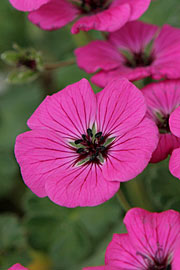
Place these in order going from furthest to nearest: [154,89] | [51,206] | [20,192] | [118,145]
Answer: [20,192], [51,206], [154,89], [118,145]

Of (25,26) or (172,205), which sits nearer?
(172,205)

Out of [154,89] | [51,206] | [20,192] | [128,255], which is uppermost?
[154,89]

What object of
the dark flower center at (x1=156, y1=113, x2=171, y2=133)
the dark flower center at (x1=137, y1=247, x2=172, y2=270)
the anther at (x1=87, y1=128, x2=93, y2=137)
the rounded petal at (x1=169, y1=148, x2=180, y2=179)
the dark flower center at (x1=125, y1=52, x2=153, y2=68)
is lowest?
the dark flower center at (x1=137, y1=247, x2=172, y2=270)

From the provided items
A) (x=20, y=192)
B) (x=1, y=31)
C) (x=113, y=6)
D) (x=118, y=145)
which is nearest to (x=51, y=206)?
(x=20, y=192)

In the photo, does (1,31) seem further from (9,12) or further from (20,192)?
(20,192)

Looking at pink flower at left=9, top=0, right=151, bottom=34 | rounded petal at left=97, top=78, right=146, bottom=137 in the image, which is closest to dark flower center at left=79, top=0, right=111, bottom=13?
pink flower at left=9, top=0, right=151, bottom=34

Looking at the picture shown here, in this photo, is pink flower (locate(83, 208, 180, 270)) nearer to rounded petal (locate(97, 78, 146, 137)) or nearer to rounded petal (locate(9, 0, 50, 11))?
rounded petal (locate(97, 78, 146, 137))

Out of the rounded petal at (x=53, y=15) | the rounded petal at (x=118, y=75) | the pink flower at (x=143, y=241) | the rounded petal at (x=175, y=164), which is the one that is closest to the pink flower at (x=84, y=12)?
the rounded petal at (x=53, y=15)

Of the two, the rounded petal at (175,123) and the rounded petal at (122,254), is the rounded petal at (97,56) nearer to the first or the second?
the rounded petal at (175,123)
